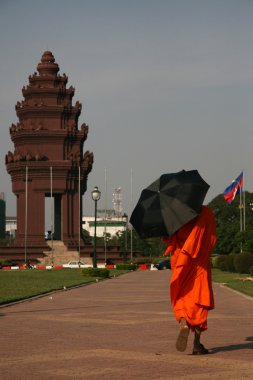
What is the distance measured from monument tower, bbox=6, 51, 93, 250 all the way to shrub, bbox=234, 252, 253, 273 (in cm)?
3528

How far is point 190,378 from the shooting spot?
352 inches

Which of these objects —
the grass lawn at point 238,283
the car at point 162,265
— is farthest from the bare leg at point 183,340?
the car at point 162,265

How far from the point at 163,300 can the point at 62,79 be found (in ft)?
229

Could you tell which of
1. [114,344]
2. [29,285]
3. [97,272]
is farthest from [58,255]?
[114,344]

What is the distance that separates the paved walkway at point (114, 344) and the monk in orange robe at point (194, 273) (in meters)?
0.45

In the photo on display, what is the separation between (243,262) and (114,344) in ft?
137

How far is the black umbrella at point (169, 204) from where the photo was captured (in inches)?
445

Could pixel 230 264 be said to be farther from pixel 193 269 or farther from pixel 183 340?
pixel 183 340

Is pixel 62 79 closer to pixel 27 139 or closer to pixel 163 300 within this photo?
pixel 27 139

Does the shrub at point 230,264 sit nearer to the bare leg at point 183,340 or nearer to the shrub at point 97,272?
the shrub at point 97,272

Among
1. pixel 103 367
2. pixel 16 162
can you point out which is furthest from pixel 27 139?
pixel 103 367

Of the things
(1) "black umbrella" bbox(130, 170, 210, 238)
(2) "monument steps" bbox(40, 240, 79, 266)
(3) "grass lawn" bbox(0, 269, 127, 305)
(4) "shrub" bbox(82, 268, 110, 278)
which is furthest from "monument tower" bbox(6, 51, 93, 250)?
(1) "black umbrella" bbox(130, 170, 210, 238)

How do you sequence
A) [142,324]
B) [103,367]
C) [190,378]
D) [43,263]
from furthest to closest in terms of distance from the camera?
[43,263] < [142,324] < [103,367] < [190,378]

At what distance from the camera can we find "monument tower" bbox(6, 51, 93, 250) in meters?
88.3
